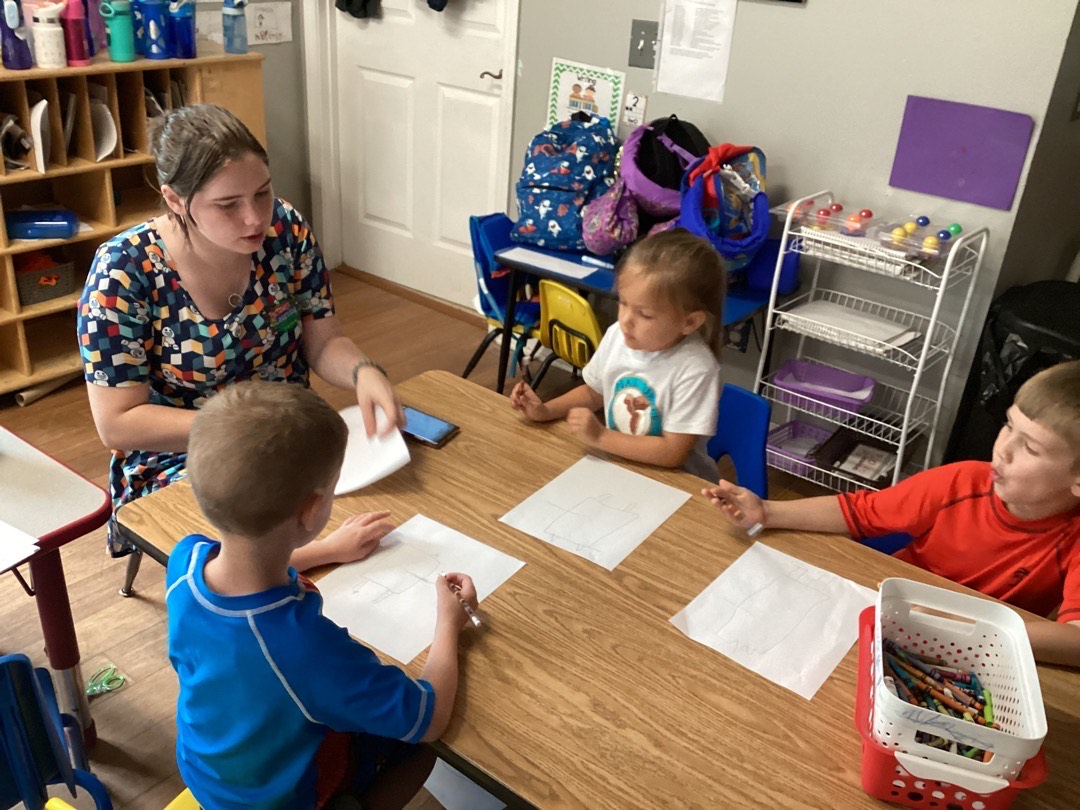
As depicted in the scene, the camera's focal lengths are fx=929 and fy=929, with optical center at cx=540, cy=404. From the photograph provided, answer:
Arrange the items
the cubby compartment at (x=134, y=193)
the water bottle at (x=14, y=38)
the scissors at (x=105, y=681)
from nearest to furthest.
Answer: the scissors at (x=105, y=681)
the water bottle at (x=14, y=38)
the cubby compartment at (x=134, y=193)

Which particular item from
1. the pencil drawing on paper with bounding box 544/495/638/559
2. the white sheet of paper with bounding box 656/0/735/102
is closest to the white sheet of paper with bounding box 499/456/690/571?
the pencil drawing on paper with bounding box 544/495/638/559

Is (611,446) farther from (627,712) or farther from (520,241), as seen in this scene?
(520,241)

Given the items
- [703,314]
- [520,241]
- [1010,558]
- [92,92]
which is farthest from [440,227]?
[1010,558]

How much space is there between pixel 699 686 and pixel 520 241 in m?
2.36

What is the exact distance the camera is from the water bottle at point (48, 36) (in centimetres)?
284

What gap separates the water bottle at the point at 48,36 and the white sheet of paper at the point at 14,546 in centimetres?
212

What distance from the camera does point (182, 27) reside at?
321 centimetres

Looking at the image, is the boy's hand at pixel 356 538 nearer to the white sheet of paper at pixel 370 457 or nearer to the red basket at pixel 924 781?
the white sheet of paper at pixel 370 457

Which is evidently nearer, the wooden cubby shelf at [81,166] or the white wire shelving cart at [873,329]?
the white wire shelving cart at [873,329]

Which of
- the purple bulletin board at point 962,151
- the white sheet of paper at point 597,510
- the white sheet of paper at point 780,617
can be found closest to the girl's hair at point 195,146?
the white sheet of paper at point 597,510

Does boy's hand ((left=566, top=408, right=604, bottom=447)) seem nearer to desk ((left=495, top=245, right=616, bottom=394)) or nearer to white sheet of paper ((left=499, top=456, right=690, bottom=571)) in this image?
white sheet of paper ((left=499, top=456, right=690, bottom=571))

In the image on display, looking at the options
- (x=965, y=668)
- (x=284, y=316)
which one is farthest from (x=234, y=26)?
(x=965, y=668)

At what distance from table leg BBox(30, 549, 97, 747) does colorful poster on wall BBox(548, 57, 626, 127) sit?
7.96 feet

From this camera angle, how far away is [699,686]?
1121 millimetres
